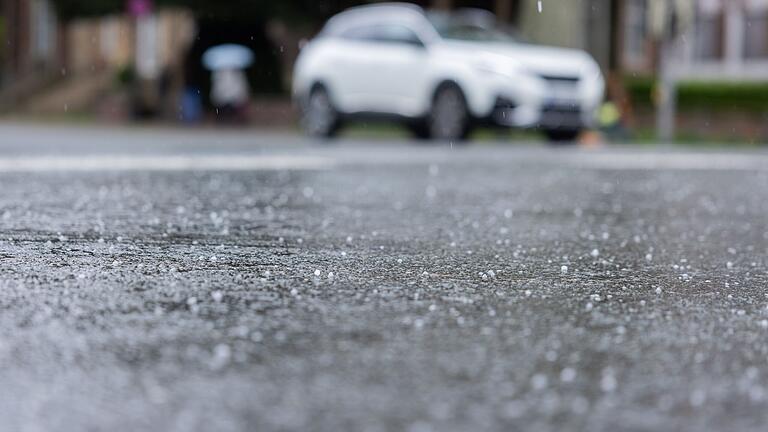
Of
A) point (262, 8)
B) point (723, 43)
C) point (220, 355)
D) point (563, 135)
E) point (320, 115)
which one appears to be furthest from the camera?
point (723, 43)

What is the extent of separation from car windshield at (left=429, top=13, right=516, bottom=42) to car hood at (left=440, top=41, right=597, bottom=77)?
267mm

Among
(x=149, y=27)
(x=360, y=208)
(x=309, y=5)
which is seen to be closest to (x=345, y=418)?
(x=360, y=208)

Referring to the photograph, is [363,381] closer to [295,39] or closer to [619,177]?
[619,177]

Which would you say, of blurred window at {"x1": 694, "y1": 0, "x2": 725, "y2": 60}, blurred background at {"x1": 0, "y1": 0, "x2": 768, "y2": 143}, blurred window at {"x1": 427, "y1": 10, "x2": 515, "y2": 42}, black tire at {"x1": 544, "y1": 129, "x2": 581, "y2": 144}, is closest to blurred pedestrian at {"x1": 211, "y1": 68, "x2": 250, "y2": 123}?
→ blurred background at {"x1": 0, "y1": 0, "x2": 768, "y2": 143}

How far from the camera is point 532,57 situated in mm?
16812

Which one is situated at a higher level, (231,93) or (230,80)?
(230,80)

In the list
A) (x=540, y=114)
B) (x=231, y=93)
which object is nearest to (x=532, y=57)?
(x=540, y=114)

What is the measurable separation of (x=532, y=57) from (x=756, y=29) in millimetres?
14289

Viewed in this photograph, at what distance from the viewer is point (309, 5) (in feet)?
97.2

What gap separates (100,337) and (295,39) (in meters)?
29.6

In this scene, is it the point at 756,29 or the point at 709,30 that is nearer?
the point at 756,29

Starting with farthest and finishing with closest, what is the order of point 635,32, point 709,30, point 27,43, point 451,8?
point 27,43, point 451,8, point 635,32, point 709,30

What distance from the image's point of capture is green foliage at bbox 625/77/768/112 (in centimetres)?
2519

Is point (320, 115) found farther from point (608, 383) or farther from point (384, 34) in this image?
point (608, 383)
